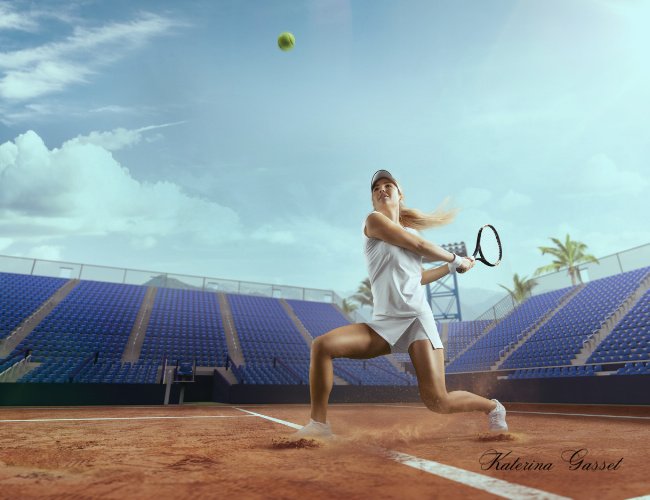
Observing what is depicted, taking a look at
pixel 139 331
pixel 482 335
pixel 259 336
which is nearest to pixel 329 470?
pixel 139 331

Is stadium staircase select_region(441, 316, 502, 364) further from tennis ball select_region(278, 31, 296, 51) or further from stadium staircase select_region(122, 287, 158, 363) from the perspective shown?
tennis ball select_region(278, 31, 296, 51)

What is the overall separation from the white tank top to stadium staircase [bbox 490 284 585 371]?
18147 millimetres

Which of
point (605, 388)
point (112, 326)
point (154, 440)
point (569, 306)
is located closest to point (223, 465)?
point (154, 440)

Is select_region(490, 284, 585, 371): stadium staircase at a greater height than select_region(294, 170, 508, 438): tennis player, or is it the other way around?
select_region(490, 284, 585, 371): stadium staircase

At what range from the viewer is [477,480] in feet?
6.50

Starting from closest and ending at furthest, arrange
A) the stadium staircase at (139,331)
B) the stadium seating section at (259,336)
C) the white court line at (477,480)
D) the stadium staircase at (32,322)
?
1. the white court line at (477,480)
2. the stadium seating section at (259,336)
3. the stadium staircase at (32,322)
4. the stadium staircase at (139,331)

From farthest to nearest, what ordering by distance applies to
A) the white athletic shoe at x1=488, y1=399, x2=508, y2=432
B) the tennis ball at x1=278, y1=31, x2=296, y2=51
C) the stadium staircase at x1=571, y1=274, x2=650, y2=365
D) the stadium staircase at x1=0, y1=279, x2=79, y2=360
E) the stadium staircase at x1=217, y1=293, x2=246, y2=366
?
1. the stadium staircase at x1=217, y1=293, x2=246, y2=366
2. the stadium staircase at x1=0, y1=279, x2=79, y2=360
3. the stadium staircase at x1=571, y1=274, x2=650, y2=365
4. the tennis ball at x1=278, y1=31, x2=296, y2=51
5. the white athletic shoe at x1=488, y1=399, x2=508, y2=432

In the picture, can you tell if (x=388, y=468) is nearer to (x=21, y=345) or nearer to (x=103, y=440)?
(x=103, y=440)

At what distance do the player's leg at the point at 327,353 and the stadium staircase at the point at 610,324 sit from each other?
15.9m

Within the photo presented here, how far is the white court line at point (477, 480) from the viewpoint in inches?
67.2

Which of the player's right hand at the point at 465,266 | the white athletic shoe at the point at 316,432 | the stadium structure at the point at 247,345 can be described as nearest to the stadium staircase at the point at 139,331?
the stadium structure at the point at 247,345

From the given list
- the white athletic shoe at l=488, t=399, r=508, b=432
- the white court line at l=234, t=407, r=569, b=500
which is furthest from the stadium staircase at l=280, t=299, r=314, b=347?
the white court line at l=234, t=407, r=569, b=500

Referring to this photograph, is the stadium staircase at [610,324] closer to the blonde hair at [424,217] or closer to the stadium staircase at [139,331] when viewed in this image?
the blonde hair at [424,217]

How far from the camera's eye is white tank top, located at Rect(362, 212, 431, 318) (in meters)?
3.26
